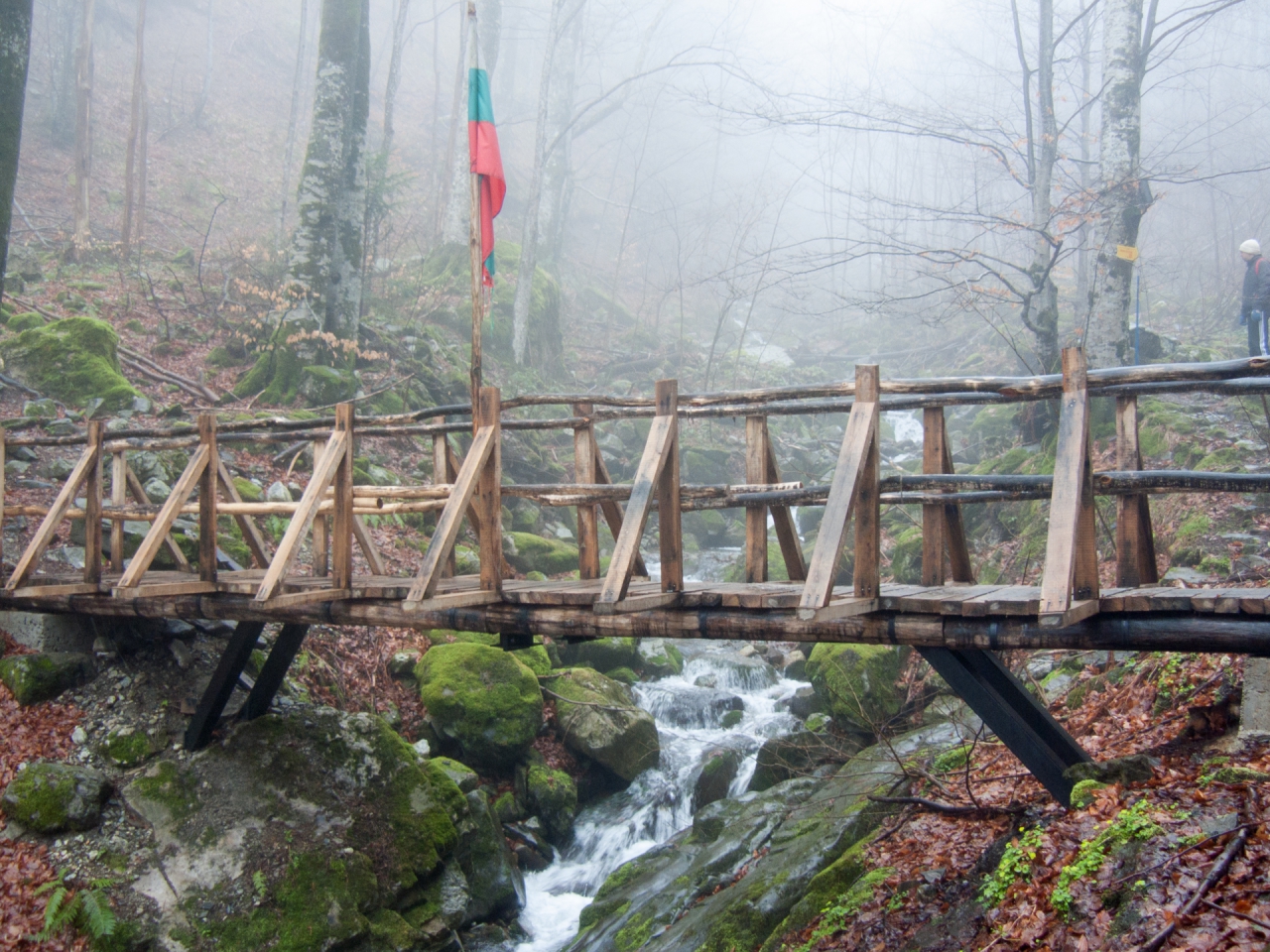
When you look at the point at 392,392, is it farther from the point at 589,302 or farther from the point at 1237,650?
the point at 589,302

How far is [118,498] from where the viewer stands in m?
7.92

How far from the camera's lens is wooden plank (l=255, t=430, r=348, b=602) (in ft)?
18.8

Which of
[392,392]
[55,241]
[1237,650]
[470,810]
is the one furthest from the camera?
[55,241]

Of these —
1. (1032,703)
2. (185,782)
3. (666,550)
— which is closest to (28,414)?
(185,782)

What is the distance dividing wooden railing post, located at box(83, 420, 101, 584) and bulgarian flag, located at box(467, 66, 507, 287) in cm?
371

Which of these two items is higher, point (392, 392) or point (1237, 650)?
point (392, 392)

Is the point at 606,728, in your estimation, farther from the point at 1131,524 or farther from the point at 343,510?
the point at 1131,524

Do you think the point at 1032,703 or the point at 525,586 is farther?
the point at 525,586

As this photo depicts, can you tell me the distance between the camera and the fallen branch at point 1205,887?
3619 mm

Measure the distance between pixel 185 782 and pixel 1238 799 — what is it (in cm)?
756

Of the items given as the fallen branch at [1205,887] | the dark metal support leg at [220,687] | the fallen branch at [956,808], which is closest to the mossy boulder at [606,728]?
the dark metal support leg at [220,687]

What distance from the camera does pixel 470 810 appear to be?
328 inches

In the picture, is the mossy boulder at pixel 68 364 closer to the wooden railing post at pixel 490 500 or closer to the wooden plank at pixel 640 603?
the wooden railing post at pixel 490 500

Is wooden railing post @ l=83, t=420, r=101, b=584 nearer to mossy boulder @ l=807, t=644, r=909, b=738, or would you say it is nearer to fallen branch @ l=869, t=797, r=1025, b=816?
fallen branch @ l=869, t=797, r=1025, b=816
